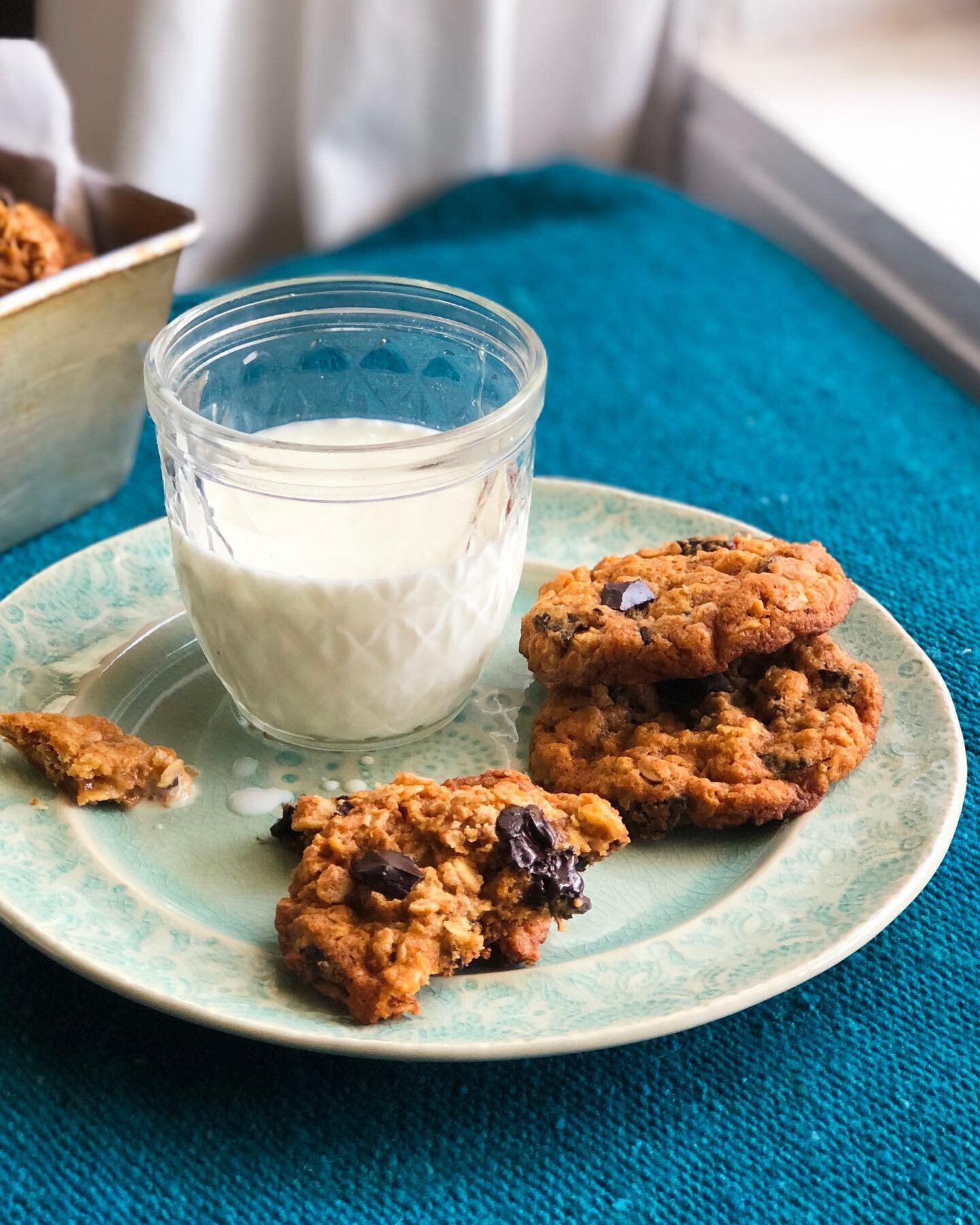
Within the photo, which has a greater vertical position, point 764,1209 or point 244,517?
point 244,517

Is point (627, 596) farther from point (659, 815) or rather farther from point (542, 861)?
point (542, 861)

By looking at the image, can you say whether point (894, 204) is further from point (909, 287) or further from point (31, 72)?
point (31, 72)

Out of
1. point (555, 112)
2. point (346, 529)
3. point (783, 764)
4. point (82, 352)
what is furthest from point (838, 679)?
point (555, 112)

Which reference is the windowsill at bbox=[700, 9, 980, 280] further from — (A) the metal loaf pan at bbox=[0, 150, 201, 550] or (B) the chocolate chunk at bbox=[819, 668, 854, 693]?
(A) the metal loaf pan at bbox=[0, 150, 201, 550]

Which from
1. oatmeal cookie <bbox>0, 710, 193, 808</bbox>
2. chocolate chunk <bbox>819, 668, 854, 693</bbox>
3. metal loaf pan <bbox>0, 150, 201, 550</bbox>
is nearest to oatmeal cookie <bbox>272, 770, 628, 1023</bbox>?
oatmeal cookie <bbox>0, 710, 193, 808</bbox>

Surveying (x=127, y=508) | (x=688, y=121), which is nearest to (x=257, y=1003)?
(x=127, y=508)

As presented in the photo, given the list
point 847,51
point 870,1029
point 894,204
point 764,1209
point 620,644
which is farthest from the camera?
point 847,51
